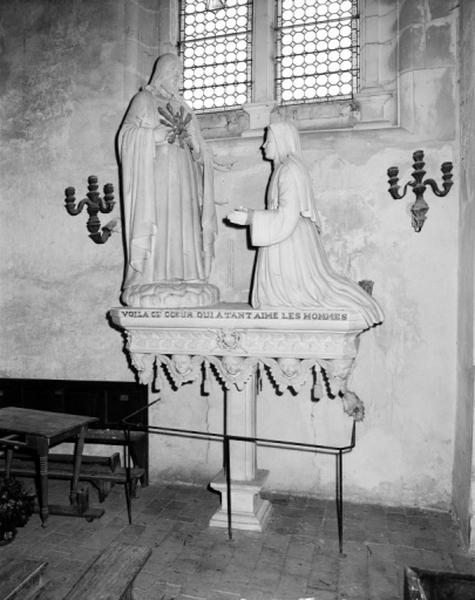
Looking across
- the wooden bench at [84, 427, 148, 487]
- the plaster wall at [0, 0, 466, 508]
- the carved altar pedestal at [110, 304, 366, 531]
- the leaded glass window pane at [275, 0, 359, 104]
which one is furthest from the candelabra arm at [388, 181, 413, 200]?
the wooden bench at [84, 427, 148, 487]

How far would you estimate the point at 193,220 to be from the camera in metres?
4.57

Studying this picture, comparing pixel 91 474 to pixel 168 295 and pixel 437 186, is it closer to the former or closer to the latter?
pixel 168 295

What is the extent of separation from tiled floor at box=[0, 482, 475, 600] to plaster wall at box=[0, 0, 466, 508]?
0.45 m

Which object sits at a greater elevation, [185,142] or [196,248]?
[185,142]

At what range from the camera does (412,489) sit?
15.4 ft

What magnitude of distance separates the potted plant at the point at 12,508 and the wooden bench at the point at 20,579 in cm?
120

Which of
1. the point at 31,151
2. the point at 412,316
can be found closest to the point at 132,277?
the point at 31,151

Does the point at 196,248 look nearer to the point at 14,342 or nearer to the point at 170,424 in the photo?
the point at 170,424

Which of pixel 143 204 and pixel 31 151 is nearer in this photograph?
pixel 143 204

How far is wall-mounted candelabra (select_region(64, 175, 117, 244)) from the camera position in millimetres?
5086

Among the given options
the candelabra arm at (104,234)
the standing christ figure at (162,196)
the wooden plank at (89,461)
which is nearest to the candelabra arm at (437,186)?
the standing christ figure at (162,196)

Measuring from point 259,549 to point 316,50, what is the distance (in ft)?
15.1

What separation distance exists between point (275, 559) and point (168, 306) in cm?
197

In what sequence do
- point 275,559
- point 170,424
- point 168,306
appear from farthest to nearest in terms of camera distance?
point 170,424, point 168,306, point 275,559
